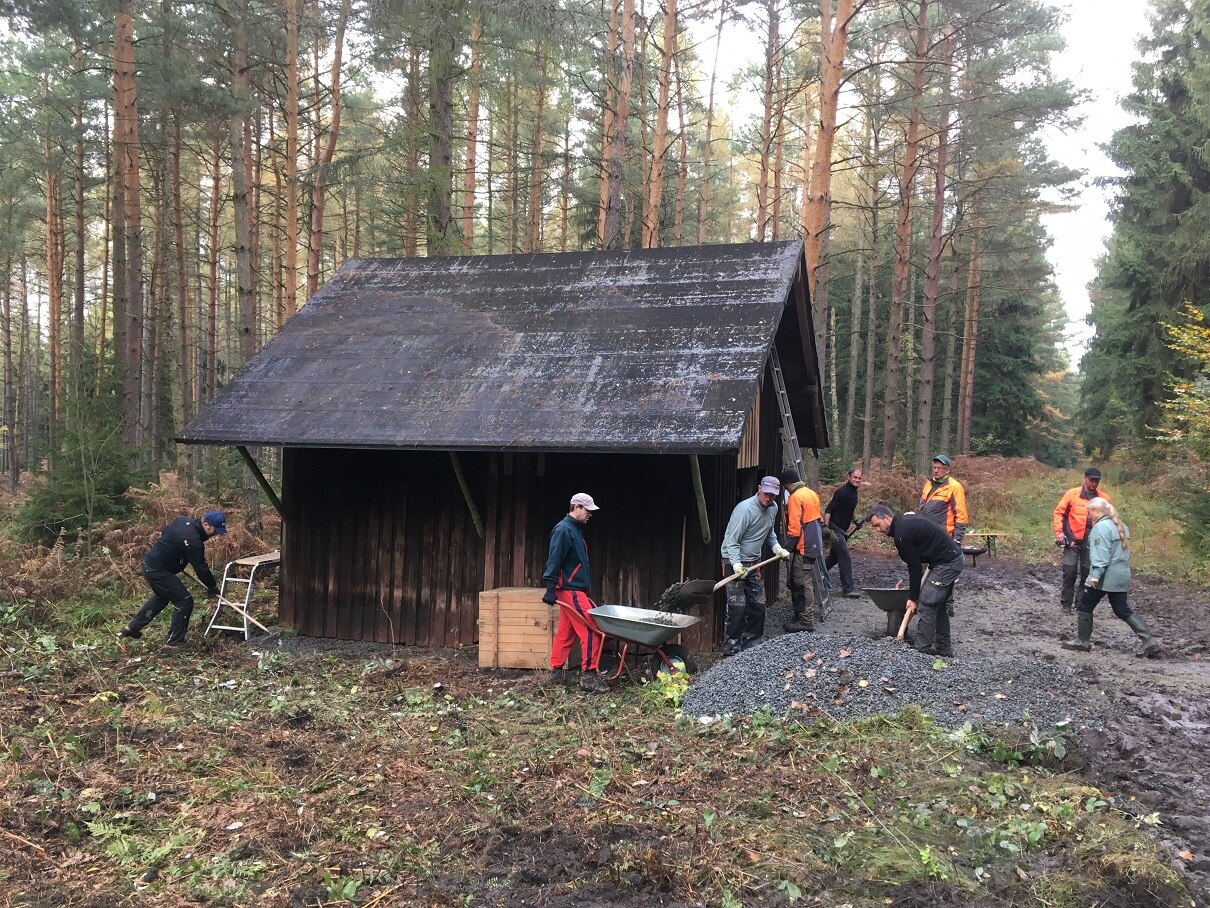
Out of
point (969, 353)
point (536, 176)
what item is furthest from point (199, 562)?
point (969, 353)

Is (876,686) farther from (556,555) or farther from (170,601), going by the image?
(170,601)

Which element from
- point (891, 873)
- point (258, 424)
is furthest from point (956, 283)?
point (891, 873)

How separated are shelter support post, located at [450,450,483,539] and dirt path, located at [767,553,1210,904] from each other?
11.7ft

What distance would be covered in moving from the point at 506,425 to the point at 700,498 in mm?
1997

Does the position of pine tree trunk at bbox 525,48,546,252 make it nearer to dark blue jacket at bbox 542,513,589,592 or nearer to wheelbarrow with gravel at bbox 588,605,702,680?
wheelbarrow with gravel at bbox 588,605,702,680

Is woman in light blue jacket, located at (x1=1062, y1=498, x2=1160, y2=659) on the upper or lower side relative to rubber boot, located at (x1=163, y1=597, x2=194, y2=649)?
upper

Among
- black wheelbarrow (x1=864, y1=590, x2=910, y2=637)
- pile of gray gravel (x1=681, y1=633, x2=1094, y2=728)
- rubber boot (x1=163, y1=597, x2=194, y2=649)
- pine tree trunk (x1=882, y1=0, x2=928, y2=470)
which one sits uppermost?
pine tree trunk (x1=882, y1=0, x2=928, y2=470)

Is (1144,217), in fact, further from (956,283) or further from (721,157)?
(721,157)

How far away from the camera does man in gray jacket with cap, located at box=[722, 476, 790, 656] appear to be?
8.18 metres

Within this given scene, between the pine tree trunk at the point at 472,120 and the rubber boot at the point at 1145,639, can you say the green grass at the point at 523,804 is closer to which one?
the rubber boot at the point at 1145,639

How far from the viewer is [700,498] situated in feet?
26.6

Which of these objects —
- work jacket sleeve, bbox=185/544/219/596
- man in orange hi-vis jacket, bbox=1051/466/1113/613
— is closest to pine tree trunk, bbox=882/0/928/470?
man in orange hi-vis jacket, bbox=1051/466/1113/613

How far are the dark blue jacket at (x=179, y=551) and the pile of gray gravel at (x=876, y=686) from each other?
557cm

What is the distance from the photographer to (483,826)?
15.7ft
